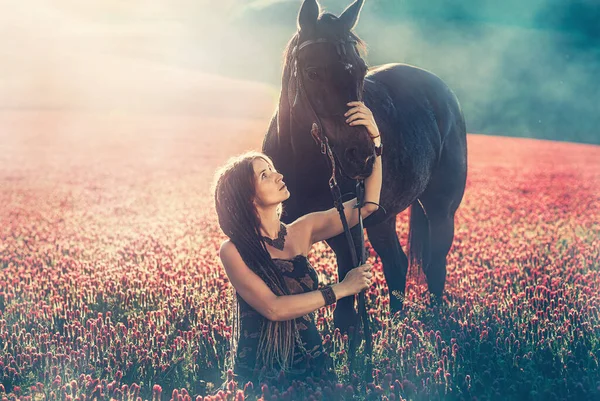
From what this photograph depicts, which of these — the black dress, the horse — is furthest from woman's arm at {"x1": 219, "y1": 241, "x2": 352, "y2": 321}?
the horse

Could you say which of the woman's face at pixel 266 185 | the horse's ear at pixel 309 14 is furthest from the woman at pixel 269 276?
the horse's ear at pixel 309 14

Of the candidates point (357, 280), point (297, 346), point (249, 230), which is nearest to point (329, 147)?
point (249, 230)

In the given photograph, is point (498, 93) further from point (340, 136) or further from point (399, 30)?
point (340, 136)

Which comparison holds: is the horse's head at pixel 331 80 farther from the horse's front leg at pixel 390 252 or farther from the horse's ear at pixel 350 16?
the horse's front leg at pixel 390 252

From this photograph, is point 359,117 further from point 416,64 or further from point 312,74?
point 416,64

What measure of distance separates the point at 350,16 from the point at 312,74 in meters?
0.63

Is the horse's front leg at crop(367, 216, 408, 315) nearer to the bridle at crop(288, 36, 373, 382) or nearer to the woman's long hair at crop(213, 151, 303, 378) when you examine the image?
the bridle at crop(288, 36, 373, 382)

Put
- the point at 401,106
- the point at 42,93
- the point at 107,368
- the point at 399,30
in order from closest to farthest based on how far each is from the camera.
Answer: the point at 107,368
the point at 401,106
the point at 42,93
the point at 399,30

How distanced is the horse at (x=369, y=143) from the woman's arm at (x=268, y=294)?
2.14 feet

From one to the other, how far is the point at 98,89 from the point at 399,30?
27.9m

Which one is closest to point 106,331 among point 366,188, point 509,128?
point 366,188

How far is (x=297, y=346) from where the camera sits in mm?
4430

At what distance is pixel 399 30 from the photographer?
62000mm

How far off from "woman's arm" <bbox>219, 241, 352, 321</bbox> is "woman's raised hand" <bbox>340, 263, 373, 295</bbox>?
0.11 ft
